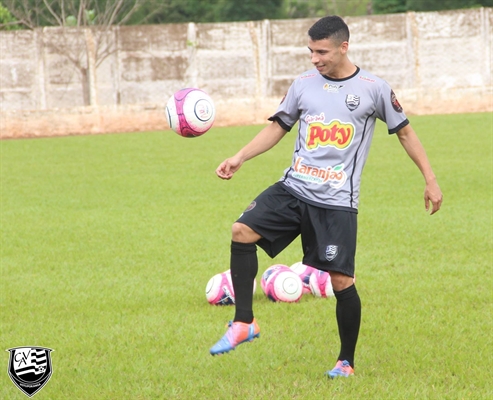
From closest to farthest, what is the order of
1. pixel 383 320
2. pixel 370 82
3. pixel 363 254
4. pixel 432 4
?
pixel 370 82 < pixel 383 320 < pixel 363 254 < pixel 432 4

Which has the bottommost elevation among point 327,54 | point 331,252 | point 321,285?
point 321,285

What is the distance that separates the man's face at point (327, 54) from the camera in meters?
4.99

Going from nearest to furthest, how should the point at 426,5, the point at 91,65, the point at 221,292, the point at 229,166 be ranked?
the point at 229,166 → the point at 221,292 → the point at 91,65 → the point at 426,5

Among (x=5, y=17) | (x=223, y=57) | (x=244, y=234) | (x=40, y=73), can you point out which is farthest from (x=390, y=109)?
(x=5, y=17)

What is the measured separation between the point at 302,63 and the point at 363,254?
2421 centimetres

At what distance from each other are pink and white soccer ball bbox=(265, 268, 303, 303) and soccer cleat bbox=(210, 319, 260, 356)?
212cm

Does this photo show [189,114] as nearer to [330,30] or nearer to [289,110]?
[289,110]

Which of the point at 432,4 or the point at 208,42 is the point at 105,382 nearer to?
the point at 208,42

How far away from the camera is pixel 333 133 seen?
5047mm

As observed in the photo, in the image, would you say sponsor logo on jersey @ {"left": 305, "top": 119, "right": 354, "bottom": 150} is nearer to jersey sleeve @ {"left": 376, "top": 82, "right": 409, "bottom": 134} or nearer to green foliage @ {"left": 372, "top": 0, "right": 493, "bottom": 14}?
jersey sleeve @ {"left": 376, "top": 82, "right": 409, "bottom": 134}

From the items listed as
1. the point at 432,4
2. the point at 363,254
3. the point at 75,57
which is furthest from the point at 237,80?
the point at 363,254

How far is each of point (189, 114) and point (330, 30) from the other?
4.22ft

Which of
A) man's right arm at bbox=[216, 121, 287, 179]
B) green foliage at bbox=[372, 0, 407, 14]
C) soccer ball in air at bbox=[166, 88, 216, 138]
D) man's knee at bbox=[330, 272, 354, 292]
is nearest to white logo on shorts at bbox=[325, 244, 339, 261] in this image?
man's knee at bbox=[330, 272, 354, 292]

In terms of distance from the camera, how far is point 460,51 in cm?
3241
